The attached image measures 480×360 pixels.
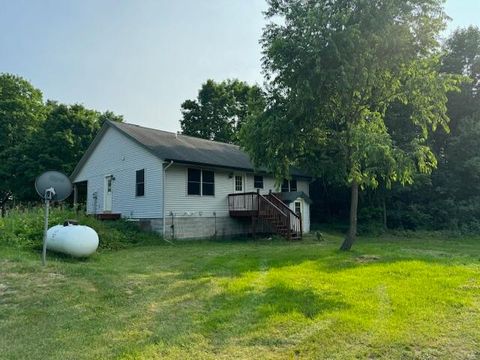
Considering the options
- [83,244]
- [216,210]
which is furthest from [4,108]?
[83,244]

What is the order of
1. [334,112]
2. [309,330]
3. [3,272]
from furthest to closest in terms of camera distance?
1. [334,112]
2. [3,272]
3. [309,330]

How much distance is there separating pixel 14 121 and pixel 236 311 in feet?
108

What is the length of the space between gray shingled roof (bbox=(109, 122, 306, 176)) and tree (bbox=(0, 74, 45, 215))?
13603 mm

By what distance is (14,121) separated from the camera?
31375 millimetres

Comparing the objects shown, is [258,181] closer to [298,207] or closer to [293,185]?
[298,207]

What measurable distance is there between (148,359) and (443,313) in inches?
152

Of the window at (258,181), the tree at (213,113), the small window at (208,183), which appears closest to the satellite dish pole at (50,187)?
the small window at (208,183)

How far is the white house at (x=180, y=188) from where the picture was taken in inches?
620

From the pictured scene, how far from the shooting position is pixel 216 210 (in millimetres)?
17344

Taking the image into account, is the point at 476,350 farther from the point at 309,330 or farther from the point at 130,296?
the point at 130,296

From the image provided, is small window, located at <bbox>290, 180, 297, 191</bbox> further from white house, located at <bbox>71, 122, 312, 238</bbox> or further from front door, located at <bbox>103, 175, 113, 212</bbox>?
front door, located at <bbox>103, 175, 113, 212</bbox>

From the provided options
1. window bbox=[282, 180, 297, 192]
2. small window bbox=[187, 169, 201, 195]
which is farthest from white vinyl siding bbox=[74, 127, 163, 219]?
window bbox=[282, 180, 297, 192]

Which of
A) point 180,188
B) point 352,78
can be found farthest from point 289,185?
point 352,78

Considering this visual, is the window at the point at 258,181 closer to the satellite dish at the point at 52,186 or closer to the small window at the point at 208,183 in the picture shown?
the small window at the point at 208,183
